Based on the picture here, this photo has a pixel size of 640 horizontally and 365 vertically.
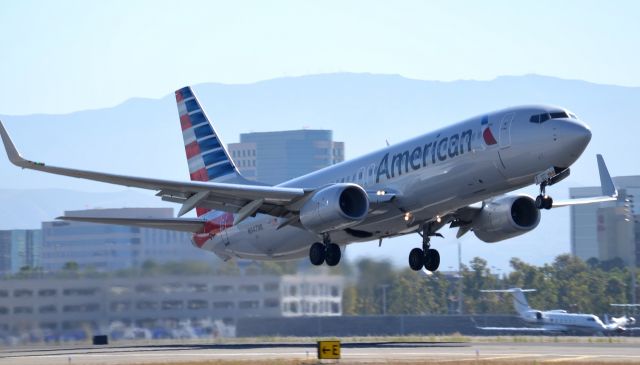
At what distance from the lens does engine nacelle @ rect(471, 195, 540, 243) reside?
45.8m

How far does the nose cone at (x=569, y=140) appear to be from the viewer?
125 feet

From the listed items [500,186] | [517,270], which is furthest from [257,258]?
[517,270]

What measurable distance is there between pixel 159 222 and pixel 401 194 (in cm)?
1051

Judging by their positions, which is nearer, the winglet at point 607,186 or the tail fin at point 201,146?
the winglet at point 607,186

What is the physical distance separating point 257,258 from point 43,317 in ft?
27.4

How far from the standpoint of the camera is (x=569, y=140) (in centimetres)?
3816

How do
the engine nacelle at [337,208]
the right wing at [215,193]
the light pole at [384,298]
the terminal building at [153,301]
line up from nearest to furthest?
1. the right wing at [215,193]
2. the engine nacelle at [337,208]
3. the terminal building at [153,301]
4. the light pole at [384,298]

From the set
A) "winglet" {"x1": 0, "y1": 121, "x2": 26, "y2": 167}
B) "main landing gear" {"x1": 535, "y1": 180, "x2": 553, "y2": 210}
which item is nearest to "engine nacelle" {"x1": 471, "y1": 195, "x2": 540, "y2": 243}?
"main landing gear" {"x1": 535, "y1": 180, "x2": 553, "y2": 210}

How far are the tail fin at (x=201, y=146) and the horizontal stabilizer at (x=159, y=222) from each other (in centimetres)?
285

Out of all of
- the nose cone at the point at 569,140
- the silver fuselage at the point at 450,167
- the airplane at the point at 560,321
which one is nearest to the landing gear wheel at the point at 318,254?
the silver fuselage at the point at 450,167

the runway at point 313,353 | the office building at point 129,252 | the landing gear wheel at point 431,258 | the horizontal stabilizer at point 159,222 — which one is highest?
the horizontal stabilizer at point 159,222

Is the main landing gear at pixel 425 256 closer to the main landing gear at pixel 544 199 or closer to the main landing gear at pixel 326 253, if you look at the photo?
the main landing gear at pixel 326 253

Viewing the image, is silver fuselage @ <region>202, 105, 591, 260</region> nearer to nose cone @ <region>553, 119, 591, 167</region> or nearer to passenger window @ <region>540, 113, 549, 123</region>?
nose cone @ <region>553, 119, 591, 167</region>

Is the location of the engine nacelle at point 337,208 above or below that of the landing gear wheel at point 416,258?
above
